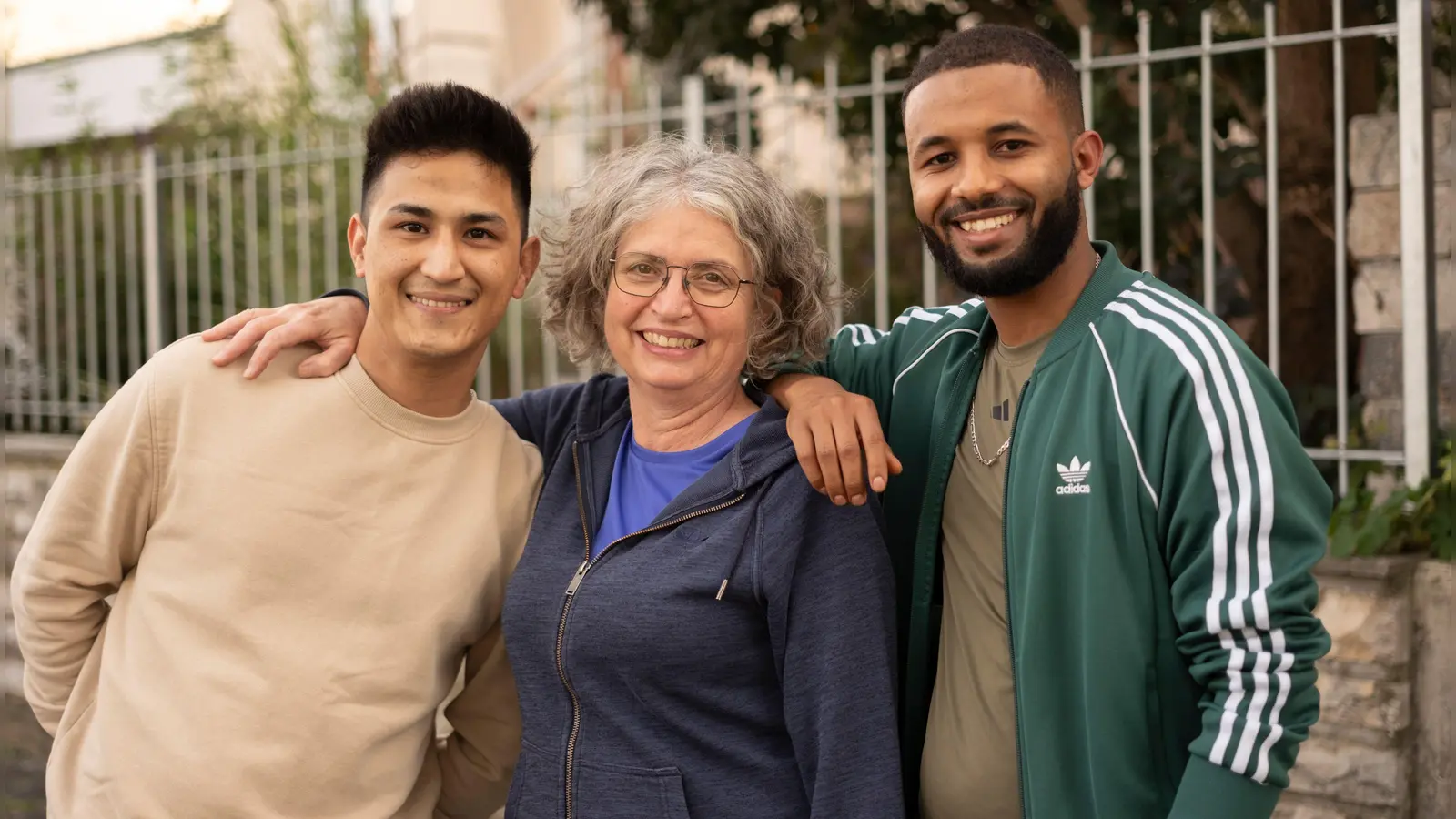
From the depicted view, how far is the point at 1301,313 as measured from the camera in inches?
168

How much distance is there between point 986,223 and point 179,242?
578cm

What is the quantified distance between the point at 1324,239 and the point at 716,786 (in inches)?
128

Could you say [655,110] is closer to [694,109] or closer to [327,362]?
[694,109]

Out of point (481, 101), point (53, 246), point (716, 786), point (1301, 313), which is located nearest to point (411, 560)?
point (716, 786)

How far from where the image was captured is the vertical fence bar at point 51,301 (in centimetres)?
711

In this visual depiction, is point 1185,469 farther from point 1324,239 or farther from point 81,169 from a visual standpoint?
point 81,169

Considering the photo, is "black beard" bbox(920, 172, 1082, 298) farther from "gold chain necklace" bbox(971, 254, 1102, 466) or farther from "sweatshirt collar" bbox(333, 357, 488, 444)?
"sweatshirt collar" bbox(333, 357, 488, 444)

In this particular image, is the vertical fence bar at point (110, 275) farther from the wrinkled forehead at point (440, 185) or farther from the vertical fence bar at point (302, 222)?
the wrinkled forehead at point (440, 185)

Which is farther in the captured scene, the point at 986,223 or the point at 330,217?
A: the point at 330,217

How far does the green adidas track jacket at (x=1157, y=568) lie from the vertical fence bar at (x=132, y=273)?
20.2 feet

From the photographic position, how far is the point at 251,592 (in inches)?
87.6

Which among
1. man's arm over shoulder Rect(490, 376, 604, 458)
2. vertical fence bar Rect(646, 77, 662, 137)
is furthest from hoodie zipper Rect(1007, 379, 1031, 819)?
vertical fence bar Rect(646, 77, 662, 137)

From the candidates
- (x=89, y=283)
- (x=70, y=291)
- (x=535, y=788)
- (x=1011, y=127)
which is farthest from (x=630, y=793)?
(x=70, y=291)

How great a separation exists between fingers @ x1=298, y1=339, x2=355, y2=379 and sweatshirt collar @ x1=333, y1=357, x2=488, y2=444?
1 cm
